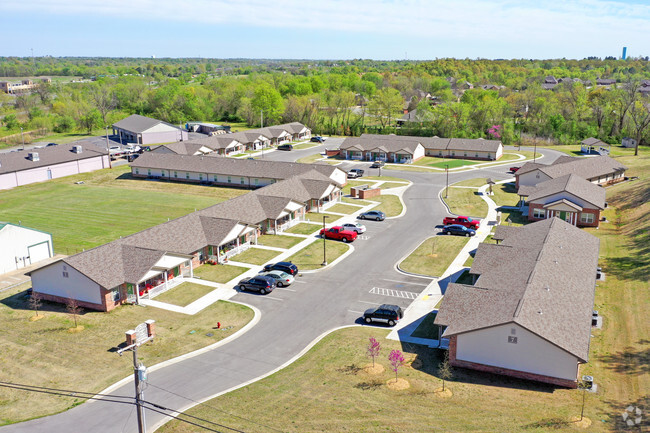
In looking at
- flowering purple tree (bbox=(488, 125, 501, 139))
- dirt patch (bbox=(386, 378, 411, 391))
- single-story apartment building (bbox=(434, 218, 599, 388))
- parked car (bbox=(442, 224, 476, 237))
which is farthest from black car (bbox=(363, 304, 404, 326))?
flowering purple tree (bbox=(488, 125, 501, 139))

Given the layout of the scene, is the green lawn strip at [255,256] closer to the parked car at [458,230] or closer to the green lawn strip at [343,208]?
the green lawn strip at [343,208]

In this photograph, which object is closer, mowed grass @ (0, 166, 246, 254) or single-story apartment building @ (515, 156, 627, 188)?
mowed grass @ (0, 166, 246, 254)

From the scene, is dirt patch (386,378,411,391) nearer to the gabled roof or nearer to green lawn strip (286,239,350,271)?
the gabled roof

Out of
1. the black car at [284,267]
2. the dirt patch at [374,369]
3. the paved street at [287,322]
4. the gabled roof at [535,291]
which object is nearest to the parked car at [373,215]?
the paved street at [287,322]

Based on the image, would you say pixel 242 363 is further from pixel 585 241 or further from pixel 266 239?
pixel 585 241

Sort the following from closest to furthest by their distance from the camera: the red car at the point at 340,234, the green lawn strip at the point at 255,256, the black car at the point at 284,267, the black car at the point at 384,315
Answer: the black car at the point at 384,315 < the black car at the point at 284,267 < the green lawn strip at the point at 255,256 < the red car at the point at 340,234

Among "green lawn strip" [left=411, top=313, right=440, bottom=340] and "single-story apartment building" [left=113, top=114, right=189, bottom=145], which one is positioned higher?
"single-story apartment building" [left=113, top=114, right=189, bottom=145]
